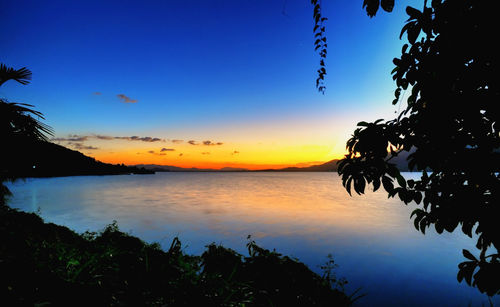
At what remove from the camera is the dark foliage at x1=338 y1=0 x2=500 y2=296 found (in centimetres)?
193

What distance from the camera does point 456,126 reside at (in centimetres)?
211

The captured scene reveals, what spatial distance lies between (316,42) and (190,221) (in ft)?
93.4

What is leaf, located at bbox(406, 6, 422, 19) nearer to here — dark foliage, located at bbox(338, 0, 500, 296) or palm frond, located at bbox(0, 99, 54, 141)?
dark foliage, located at bbox(338, 0, 500, 296)

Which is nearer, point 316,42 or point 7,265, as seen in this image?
point 316,42

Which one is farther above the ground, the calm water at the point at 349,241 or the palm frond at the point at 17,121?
the palm frond at the point at 17,121

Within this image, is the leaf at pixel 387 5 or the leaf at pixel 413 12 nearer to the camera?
the leaf at pixel 387 5

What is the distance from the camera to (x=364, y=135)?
233 centimetres

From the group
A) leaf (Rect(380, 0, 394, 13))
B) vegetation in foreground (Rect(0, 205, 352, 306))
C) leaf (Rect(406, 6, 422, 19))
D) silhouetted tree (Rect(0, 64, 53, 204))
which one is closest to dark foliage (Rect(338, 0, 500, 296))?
leaf (Rect(406, 6, 422, 19))

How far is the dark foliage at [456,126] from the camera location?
193cm

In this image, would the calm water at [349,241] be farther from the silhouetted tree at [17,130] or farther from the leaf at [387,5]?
the leaf at [387,5]

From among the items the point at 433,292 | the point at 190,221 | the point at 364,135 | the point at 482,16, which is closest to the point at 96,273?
the point at 364,135

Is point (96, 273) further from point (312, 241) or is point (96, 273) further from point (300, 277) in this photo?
point (312, 241)

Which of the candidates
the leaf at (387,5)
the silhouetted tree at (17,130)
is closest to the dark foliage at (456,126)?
the leaf at (387,5)

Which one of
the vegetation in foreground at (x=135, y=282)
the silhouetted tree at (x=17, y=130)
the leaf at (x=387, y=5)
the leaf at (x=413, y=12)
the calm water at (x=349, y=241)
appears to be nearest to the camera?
the leaf at (x=387, y=5)
